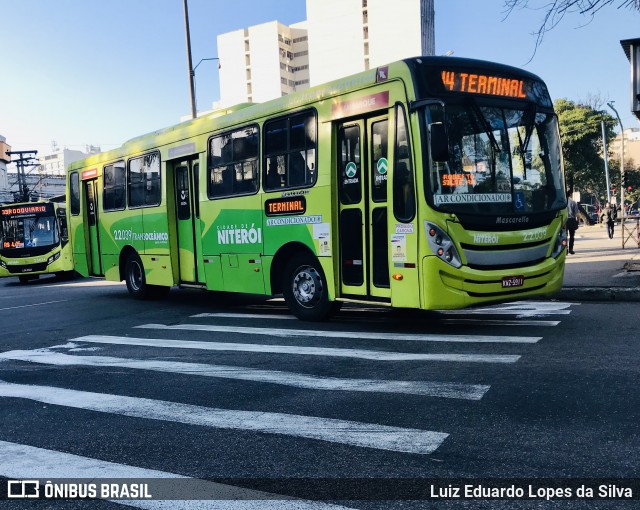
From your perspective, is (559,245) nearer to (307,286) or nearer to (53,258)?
(307,286)

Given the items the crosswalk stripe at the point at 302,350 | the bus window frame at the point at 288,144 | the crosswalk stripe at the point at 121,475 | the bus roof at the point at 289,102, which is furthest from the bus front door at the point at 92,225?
the crosswalk stripe at the point at 121,475

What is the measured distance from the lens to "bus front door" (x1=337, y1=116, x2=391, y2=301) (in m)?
7.89

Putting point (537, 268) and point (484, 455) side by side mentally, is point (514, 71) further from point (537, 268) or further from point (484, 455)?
point (484, 455)

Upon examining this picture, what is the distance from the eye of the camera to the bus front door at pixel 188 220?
37.9ft

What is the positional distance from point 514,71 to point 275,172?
377 centimetres

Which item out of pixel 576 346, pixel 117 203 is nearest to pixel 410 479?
pixel 576 346

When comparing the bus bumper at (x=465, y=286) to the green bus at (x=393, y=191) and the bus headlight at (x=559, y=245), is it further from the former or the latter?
the bus headlight at (x=559, y=245)

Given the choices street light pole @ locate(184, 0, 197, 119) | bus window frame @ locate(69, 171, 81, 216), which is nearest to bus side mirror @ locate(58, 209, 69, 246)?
street light pole @ locate(184, 0, 197, 119)

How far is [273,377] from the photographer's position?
6.00 metres

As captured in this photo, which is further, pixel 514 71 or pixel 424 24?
pixel 424 24

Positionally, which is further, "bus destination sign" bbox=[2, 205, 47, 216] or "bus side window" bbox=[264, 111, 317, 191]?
"bus destination sign" bbox=[2, 205, 47, 216]

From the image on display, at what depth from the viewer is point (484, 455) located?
3744 mm

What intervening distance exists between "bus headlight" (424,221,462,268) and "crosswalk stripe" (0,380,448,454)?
10.3 feet

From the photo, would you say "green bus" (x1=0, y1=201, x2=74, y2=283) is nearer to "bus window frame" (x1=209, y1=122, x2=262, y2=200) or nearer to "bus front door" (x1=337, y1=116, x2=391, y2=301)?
"bus window frame" (x1=209, y1=122, x2=262, y2=200)
